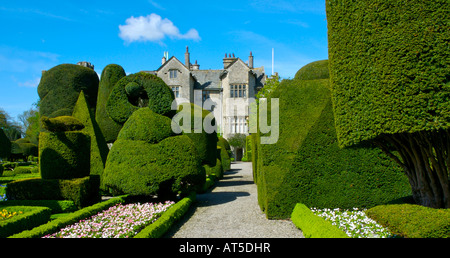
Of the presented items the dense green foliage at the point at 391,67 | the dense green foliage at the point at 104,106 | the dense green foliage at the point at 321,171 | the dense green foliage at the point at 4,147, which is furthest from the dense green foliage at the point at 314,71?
the dense green foliage at the point at 4,147

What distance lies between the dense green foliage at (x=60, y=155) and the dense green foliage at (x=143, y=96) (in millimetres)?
1681

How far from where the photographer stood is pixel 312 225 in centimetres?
623

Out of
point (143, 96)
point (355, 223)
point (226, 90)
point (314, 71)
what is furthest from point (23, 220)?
point (226, 90)

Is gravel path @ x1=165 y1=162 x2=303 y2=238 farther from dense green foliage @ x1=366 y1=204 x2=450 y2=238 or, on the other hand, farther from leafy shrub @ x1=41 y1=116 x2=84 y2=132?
leafy shrub @ x1=41 y1=116 x2=84 y2=132

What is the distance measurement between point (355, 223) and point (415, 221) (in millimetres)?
1486

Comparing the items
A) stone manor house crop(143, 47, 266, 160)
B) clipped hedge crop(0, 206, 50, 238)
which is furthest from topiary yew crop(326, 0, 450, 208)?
stone manor house crop(143, 47, 266, 160)

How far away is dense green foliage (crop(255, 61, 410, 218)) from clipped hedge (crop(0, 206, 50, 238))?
584cm

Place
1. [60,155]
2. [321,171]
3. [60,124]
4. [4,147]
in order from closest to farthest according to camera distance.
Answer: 1. [321,171]
2. [60,155]
3. [60,124]
4. [4,147]

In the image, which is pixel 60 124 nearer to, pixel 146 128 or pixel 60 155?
pixel 60 155

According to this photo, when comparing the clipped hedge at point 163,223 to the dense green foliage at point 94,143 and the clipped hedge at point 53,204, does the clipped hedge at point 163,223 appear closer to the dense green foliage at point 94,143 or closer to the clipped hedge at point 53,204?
the clipped hedge at point 53,204

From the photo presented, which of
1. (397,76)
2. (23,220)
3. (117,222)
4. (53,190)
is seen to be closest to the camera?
(397,76)

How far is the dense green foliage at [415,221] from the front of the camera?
502 centimetres
